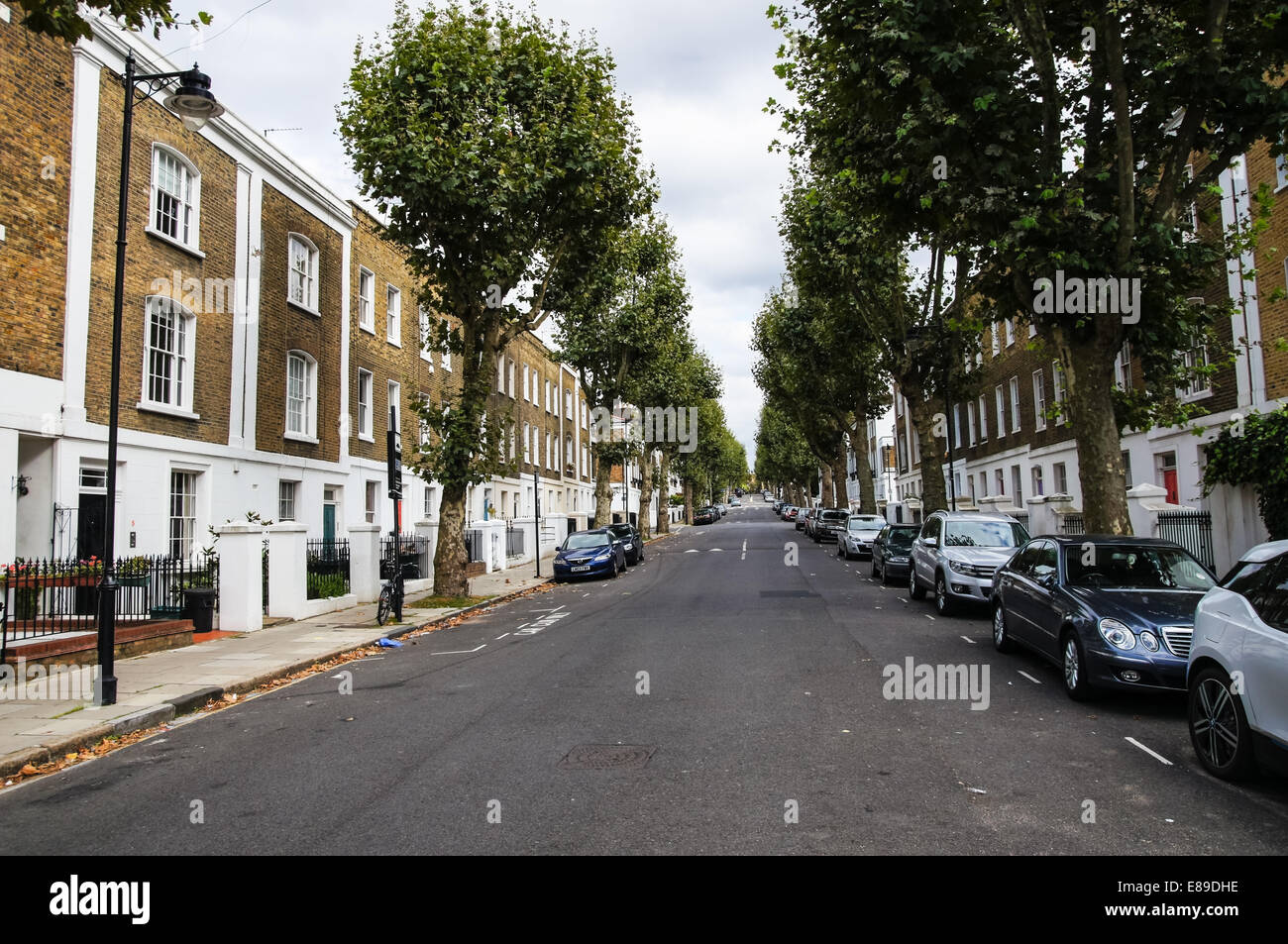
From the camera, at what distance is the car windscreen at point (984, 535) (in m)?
15.1

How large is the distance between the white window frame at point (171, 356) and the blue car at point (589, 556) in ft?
37.3

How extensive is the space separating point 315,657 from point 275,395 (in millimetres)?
10530

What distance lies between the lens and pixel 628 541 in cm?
3028

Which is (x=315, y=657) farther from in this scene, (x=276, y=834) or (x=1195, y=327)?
(x=1195, y=327)

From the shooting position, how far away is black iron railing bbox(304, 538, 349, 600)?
56.1ft

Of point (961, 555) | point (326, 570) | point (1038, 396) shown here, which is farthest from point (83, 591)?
point (1038, 396)

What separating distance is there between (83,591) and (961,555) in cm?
1412

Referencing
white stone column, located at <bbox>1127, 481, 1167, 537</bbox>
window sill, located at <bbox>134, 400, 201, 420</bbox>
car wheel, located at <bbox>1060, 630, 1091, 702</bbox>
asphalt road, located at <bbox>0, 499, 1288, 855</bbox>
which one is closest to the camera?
asphalt road, located at <bbox>0, 499, 1288, 855</bbox>

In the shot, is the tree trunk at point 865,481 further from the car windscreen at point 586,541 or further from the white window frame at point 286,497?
the white window frame at point 286,497

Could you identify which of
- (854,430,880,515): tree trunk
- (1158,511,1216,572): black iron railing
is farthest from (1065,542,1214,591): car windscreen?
(854,430,880,515): tree trunk

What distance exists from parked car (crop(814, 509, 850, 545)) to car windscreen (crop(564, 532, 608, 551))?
18.1 metres

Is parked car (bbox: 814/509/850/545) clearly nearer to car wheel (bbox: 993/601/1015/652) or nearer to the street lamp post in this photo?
car wheel (bbox: 993/601/1015/652)

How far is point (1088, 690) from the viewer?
759cm
